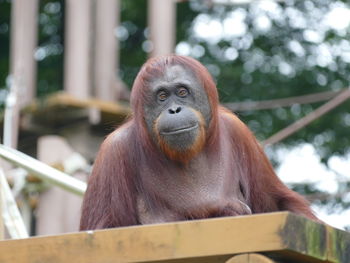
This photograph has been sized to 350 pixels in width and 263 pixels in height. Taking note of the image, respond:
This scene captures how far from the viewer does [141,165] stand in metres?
5.97

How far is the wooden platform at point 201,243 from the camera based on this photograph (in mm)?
4191

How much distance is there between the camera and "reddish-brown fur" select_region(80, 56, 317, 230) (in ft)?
19.1

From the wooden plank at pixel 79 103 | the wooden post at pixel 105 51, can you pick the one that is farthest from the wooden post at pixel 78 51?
the wooden plank at pixel 79 103

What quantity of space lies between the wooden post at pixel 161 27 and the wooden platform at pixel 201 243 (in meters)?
6.24

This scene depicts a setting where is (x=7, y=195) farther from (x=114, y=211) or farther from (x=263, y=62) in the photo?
(x=263, y=62)

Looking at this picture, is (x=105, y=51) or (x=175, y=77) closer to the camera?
(x=175, y=77)

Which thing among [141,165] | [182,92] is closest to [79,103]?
[141,165]

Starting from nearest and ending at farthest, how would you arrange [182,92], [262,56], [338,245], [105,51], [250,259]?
[250,259], [338,245], [182,92], [105,51], [262,56]

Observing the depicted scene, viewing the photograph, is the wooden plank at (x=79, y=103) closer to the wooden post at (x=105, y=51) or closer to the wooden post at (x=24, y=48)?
the wooden post at (x=24, y=48)

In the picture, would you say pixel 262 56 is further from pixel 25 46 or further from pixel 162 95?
pixel 162 95

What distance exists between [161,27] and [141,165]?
5038mm

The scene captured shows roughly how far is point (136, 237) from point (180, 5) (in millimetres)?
13068

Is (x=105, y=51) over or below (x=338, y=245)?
over

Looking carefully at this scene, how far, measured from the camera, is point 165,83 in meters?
5.85
